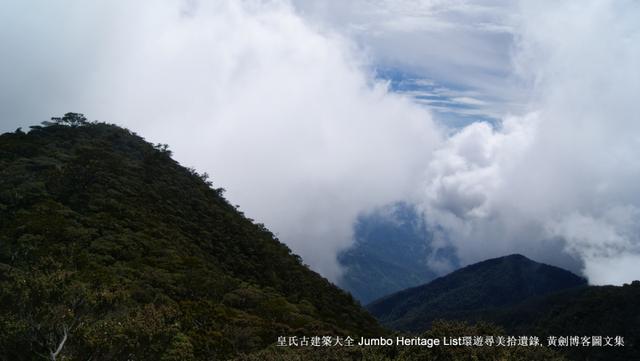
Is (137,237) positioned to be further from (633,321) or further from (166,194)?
(633,321)

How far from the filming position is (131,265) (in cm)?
4709

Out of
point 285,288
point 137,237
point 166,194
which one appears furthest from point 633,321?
point 137,237

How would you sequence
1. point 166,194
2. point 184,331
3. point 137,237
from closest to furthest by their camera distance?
point 184,331
point 137,237
point 166,194

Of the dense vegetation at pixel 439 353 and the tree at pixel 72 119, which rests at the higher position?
the tree at pixel 72 119

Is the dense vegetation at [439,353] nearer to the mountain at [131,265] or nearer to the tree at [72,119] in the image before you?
the mountain at [131,265]

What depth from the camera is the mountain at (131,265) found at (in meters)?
24.4

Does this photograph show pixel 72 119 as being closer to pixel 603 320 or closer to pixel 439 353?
A: pixel 439 353

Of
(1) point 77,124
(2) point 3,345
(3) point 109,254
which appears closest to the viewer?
(2) point 3,345

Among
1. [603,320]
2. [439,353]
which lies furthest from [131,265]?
[603,320]

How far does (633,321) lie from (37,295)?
15381 cm

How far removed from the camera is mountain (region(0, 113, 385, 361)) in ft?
79.9

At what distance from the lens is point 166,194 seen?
243 feet

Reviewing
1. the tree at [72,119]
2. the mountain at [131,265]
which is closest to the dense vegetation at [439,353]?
the mountain at [131,265]

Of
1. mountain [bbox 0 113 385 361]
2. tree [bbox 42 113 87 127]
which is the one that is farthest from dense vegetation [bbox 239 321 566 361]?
tree [bbox 42 113 87 127]
